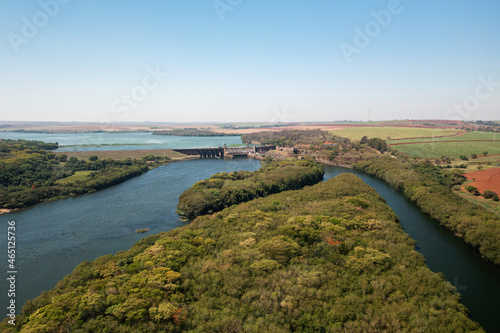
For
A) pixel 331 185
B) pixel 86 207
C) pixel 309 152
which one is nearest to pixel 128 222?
pixel 86 207

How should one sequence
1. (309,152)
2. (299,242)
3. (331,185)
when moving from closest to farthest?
(299,242) → (331,185) → (309,152)

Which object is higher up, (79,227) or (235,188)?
(235,188)

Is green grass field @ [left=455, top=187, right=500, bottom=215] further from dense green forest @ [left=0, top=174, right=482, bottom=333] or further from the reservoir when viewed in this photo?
dense green forest @ [left=0, top=174, right=482, bottom=333]

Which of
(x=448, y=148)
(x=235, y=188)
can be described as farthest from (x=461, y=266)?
(x=448, y=148)

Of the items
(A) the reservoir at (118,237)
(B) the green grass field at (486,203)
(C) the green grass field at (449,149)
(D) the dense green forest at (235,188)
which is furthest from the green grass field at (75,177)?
(C) the green grass field at (449,149)

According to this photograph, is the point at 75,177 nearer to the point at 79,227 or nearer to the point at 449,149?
the point at 79,227

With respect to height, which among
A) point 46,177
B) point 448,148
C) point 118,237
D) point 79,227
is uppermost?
point 448,148

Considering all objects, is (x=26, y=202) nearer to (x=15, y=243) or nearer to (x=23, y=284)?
(x=15, y=243)
